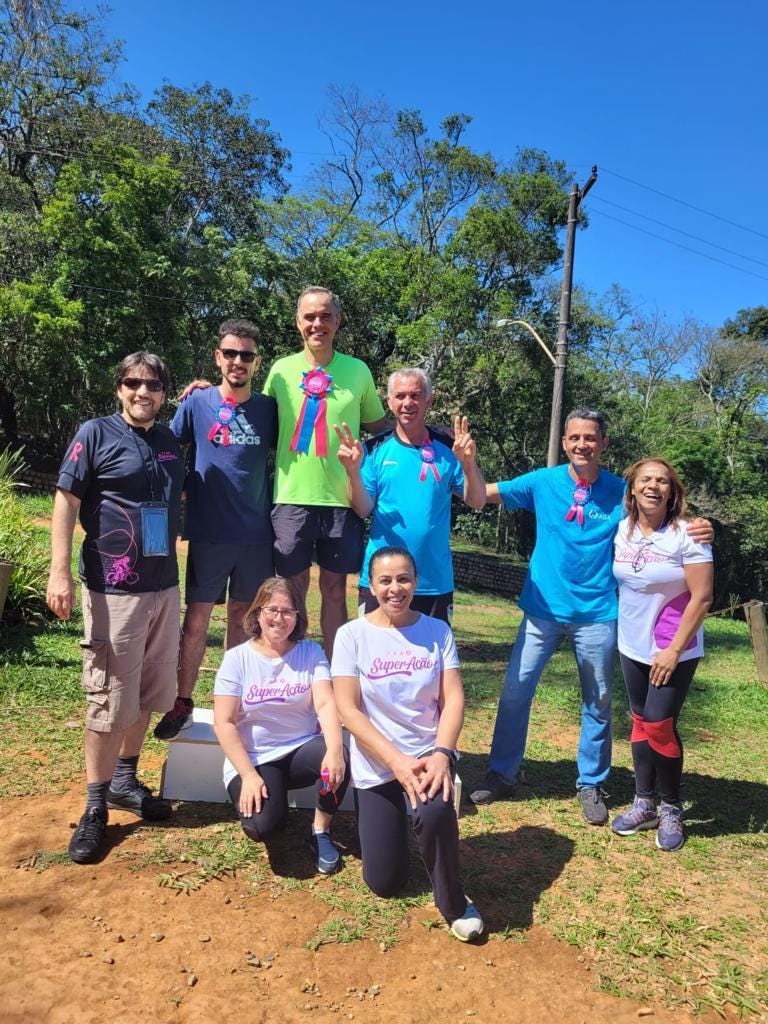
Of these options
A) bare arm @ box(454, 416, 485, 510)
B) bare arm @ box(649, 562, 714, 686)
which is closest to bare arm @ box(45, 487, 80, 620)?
bare arm @ box(454, 416, 485, 510)

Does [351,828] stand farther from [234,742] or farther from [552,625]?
[552,625]

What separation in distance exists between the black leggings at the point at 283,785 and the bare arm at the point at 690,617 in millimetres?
1545

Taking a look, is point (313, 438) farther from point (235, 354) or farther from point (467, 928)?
point (467, 928)

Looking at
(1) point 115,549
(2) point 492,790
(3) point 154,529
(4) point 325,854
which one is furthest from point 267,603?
(2) point 492,790

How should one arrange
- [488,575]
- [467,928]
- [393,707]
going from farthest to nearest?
1. [488,575]
2. [393,707]
3. [467,928]

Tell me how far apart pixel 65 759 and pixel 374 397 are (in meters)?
2.60

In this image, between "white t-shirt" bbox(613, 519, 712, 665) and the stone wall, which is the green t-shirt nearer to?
"white t-shirt" bbox(613, 519, 712, 665)

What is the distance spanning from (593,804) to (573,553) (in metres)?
1.30

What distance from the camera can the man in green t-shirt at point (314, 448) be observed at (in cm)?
376

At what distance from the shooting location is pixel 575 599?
3.90 metres

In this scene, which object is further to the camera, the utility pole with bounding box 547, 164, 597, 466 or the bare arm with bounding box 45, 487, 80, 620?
the utility pole with bounding box 547, 164, 597, 466

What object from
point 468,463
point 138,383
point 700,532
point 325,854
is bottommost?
point 325,854

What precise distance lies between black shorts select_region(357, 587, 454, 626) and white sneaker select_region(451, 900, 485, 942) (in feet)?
4.25

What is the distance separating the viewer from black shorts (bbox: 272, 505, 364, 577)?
12.4 ft
